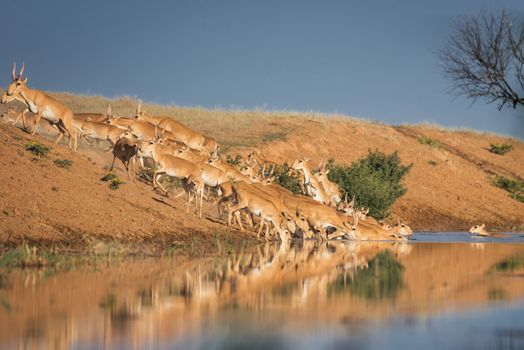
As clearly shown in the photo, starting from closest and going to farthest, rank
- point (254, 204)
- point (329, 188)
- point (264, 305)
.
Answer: point (264, 305) < point (254, 204) < point (329, 188)

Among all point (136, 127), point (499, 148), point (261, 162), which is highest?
point (499, 148)

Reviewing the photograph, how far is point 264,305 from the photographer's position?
12.2 m

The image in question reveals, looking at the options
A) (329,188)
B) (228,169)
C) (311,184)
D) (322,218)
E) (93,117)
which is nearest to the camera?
(322,218)

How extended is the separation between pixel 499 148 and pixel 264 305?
187ft

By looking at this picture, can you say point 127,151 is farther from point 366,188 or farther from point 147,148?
point 366,188

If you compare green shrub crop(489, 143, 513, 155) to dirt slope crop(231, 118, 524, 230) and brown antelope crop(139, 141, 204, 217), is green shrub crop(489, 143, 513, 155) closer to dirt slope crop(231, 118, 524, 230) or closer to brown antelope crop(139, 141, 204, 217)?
dirt slope crop(231, 118, 524, 230)

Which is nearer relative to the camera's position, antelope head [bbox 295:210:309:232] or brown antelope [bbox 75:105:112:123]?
antelope head [bbox 295:210:309:232]

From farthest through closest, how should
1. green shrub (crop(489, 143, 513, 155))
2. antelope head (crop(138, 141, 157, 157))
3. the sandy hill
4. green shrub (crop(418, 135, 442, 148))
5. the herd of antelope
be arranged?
green shrub (crop(489, 143, 513, 155)), green shrub (crop(418, 135, 442, 148)), antelope head (crop(138, 141, 157, 157)), the herd of antelope, the sandy hill

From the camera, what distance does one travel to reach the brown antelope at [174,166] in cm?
2569

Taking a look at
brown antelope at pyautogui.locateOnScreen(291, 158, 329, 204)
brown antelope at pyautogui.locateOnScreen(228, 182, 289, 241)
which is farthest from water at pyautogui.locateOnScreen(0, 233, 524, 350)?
brown antelope at pyautogui.locateOnScreen(291, 158, 329, 204)

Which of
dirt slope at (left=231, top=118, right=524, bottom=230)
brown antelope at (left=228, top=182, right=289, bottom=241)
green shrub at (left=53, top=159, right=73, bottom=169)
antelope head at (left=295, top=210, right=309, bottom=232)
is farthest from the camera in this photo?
dirt slope at (left=231, top=118, right=524, bottom=230)

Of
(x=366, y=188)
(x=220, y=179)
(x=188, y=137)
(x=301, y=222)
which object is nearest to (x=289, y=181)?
(x=366, y=188)

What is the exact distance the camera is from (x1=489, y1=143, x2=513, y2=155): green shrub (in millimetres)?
66438

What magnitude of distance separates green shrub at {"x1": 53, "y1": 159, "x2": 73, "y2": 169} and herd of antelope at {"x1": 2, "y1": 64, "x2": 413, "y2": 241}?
2148 millimetres
